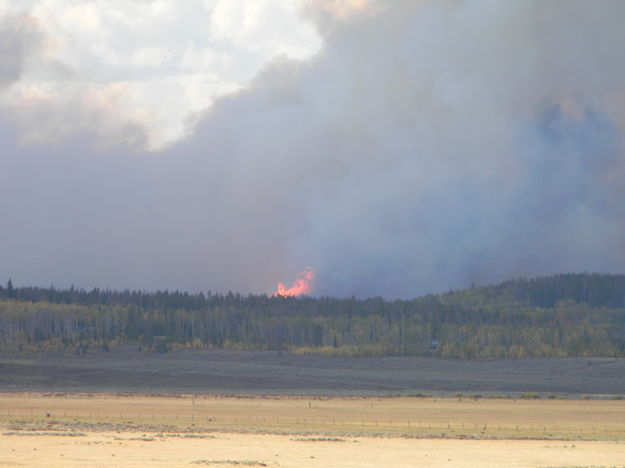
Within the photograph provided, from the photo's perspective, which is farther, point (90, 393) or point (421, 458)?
point (90, 393)

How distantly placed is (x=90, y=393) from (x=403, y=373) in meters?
57.1

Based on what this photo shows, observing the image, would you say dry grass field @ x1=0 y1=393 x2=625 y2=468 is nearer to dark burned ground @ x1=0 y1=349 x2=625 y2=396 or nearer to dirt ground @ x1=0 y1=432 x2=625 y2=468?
dirt ground @ x1=0 y1=432 x2=625 y2=468

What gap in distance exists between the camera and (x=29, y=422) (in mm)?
92500

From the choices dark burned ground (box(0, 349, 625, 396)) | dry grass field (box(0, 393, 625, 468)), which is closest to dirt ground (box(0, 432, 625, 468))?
dry grass field (box(0, 393, 625, 468))

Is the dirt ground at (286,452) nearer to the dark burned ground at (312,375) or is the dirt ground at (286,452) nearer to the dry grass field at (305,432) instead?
the dry grass field at (305,432)

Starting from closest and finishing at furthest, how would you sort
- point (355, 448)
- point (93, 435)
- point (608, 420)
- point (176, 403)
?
point (355, 448) → point (93, 435) → point (608, 420) → point (176, 403)

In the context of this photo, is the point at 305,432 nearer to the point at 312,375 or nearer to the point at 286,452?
the point at 286,452

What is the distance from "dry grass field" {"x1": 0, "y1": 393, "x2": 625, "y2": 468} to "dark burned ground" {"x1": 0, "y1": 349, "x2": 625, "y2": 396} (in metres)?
19.9

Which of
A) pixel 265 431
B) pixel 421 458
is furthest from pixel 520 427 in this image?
pixel 421 458

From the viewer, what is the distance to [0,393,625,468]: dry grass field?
2581 inches

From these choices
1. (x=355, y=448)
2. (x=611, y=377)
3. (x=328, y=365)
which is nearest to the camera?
(x=355, y=448)

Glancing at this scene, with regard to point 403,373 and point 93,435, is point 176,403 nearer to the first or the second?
point 93,435

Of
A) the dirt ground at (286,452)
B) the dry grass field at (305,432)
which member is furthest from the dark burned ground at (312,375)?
the dirt ground at (286,452)

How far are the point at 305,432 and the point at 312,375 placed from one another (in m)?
87.5
